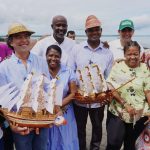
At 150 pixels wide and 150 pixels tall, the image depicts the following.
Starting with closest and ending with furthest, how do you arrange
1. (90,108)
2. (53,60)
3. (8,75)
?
(8,75), (53,60), (90,108)

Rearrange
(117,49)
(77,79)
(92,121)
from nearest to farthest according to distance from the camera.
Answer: (77,79)
(92,121)
(117,49)

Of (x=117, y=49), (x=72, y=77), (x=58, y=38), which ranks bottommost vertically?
(x=72, y=77)

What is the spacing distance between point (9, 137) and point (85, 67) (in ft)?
4.04

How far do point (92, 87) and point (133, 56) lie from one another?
0.60 meters

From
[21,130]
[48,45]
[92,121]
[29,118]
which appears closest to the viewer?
[29,118]

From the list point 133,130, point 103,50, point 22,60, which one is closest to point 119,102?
point 133,130

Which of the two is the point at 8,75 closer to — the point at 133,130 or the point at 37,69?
the point at 37,69

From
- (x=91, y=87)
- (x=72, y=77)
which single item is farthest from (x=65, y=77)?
(x=91, y=87)

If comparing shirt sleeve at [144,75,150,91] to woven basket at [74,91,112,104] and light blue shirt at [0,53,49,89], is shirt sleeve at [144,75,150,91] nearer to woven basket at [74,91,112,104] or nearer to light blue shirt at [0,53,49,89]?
woven basket at [74,91,112,104]

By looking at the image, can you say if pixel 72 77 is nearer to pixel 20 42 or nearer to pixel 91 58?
pixel 91 58

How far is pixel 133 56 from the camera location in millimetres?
3949

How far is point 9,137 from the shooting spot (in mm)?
3973

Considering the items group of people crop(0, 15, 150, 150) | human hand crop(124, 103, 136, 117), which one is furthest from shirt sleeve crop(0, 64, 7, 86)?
human hand crop(124, 103, 136, 117)

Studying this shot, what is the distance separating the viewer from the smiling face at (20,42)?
3.42 meters
